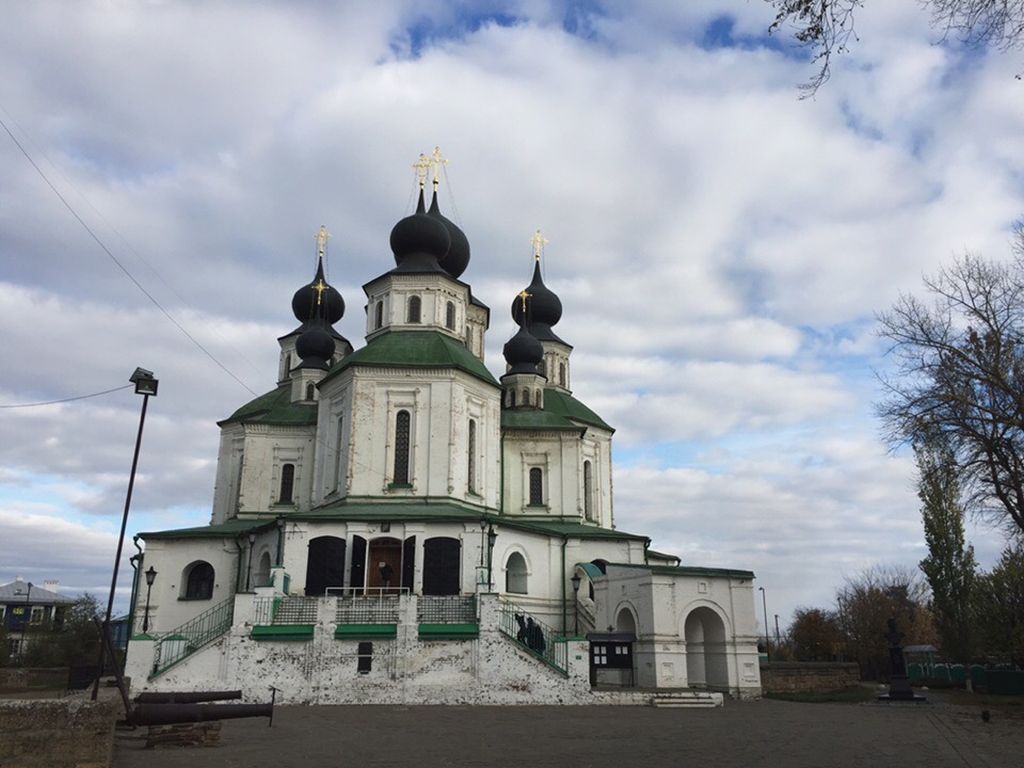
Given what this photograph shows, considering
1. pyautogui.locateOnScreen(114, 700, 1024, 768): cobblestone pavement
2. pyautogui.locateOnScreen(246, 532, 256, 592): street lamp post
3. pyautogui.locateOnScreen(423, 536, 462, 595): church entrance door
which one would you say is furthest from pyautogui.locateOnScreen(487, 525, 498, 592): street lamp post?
pyautogui.locateOnScreen(246, 532, 256, 592): street lamp post

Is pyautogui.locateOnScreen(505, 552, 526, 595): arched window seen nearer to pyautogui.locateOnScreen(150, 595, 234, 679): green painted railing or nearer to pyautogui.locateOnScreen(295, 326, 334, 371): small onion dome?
pyautogui.locateOnScreen(150, 595, 234, 679): green painted railing

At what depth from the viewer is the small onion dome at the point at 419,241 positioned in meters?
35.2

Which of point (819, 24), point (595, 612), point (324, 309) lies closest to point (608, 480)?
point (595, 612)

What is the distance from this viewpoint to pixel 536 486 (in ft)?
121

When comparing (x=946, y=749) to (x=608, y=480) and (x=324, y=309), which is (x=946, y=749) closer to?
(x=608, y=480)

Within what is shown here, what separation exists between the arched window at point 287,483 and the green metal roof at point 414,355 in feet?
17.3

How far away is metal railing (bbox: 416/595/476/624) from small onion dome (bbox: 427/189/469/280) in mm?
17773

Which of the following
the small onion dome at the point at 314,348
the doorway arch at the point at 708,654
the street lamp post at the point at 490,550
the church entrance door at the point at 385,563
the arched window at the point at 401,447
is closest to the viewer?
the street lamp post at the point at 490,550

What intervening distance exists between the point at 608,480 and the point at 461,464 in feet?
37.5

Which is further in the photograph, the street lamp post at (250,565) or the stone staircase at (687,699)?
the street lamp post at (250,565)

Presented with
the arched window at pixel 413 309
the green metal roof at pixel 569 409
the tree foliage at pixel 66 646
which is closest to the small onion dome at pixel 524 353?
the green metal roof at pixel 569 409

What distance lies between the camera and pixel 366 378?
30.8 metres

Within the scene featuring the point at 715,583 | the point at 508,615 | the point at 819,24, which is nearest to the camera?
the point at 819,24

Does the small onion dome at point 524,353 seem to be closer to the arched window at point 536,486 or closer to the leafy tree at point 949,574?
the arched window at point 536,486
